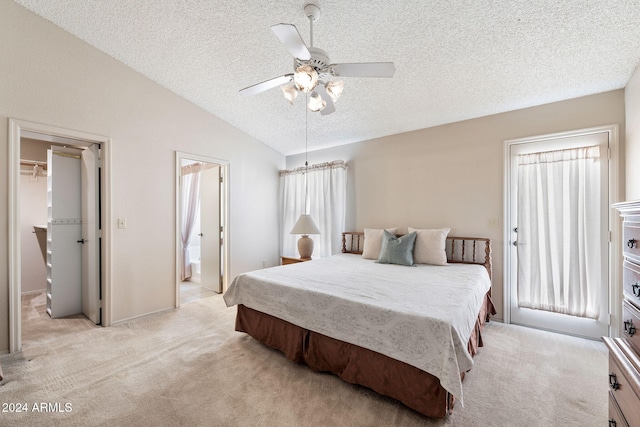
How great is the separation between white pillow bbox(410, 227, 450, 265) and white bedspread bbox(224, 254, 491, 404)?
6.9 inches

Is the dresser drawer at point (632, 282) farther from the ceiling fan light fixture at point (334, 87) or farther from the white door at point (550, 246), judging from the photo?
the white door at point (550, 246)

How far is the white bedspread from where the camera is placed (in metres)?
1.54

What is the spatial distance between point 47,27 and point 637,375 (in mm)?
4783

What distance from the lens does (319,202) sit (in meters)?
4.67

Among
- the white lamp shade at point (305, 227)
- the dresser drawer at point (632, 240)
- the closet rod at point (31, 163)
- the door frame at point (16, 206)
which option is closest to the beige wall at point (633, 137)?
the dresser drawer at point (632, 240)

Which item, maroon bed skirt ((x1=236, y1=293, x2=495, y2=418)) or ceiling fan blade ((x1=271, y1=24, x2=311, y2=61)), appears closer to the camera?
ceiling fan blade ((x1=271, y1=24, x2=311, y2=61))

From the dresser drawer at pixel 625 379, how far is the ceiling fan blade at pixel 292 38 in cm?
209

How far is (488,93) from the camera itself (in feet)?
9.22

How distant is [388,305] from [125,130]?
347cm

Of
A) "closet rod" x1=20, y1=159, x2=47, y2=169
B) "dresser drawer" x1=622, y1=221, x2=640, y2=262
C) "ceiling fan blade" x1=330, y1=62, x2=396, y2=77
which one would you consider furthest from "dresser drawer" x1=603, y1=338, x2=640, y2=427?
"closet rod" x1=20, y1=159, x2=47, y2=169

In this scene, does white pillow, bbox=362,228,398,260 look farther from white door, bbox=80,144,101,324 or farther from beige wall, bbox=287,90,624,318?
white door, bbox=80,144,101,324

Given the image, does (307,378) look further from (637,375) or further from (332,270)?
(637,375)

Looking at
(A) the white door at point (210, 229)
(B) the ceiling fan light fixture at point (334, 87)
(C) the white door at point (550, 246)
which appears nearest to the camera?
(B) the ceiling fan light fixture at point (334, 87)

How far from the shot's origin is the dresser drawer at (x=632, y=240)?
105 cm
